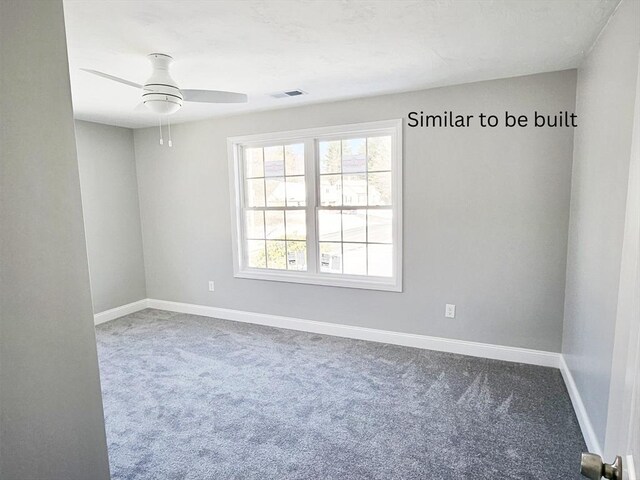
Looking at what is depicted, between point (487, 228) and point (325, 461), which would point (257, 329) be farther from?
point (487, 228)

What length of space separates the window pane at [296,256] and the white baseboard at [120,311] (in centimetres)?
231

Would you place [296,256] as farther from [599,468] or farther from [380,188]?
[599,468]

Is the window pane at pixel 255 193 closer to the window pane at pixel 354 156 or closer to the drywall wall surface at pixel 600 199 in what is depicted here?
the window pane at pixel 354 156

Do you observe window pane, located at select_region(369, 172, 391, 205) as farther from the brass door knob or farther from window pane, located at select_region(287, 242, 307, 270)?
the brass door knob

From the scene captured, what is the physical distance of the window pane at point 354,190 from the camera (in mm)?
3812

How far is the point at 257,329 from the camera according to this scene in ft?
14.0

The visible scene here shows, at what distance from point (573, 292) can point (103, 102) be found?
14.5 feet

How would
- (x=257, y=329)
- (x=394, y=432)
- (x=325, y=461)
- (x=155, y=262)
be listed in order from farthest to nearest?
(x=155, y=262), (x=257, y=329), (x=394, y=432), (x=325, y=461)

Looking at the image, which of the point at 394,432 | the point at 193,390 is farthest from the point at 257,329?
the point at 394,432

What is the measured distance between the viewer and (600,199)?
212 cm

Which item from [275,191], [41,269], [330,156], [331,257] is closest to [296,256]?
[331,257]

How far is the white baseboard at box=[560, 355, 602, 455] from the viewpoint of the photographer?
2.04m

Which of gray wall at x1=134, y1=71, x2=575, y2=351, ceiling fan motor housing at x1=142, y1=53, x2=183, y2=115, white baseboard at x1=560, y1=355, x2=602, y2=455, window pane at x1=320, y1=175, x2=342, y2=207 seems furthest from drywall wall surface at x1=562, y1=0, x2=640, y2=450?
ceiling fan motor housing at x1=142, y1=53, x2=183, y2=115

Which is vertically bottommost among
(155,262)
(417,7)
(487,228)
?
(155,262)
